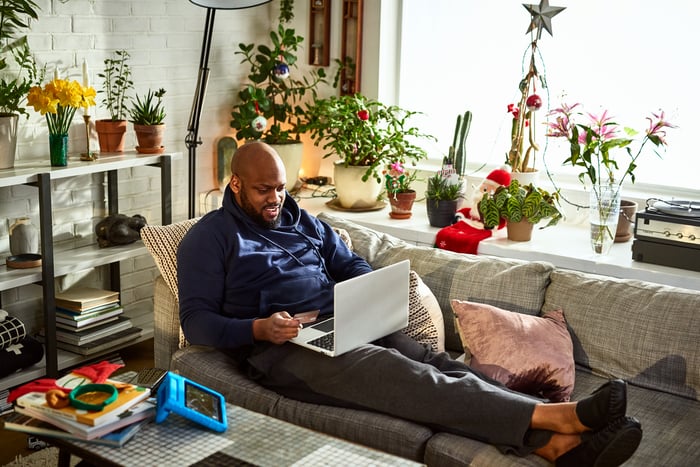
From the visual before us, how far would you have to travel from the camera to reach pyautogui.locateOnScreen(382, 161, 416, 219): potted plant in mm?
3879

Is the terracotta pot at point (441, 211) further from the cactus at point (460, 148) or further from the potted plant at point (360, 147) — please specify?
the potted plant at point (360, 147)

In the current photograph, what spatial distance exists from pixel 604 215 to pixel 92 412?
2096mm

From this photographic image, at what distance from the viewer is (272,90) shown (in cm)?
445

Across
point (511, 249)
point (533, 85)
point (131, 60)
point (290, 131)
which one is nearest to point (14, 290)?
point (131, 60)

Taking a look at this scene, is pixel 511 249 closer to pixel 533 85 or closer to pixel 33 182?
pixel 533 85

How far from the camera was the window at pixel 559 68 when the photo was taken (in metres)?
3.76

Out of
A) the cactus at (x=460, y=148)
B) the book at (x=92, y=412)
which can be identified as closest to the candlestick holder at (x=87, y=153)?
the cactus at (x=460, y=148)

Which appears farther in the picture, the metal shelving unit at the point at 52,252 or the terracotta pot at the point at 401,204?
Answer: the terracotta pot at the point at 401,204

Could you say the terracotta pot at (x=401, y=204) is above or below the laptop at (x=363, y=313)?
above

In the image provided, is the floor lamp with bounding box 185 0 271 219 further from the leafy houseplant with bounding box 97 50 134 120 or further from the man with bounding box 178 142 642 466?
the man with bounding box 178 142 642 466

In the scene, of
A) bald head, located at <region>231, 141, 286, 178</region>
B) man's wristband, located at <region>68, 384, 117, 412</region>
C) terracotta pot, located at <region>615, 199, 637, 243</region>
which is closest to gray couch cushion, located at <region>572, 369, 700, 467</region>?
terracotta pot, located at <region>615, 199, 637, 243</region>

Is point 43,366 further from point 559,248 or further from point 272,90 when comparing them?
point 559,248

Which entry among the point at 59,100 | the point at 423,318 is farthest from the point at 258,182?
the point at 59,100

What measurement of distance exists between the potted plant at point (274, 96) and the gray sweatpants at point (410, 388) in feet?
6.39
